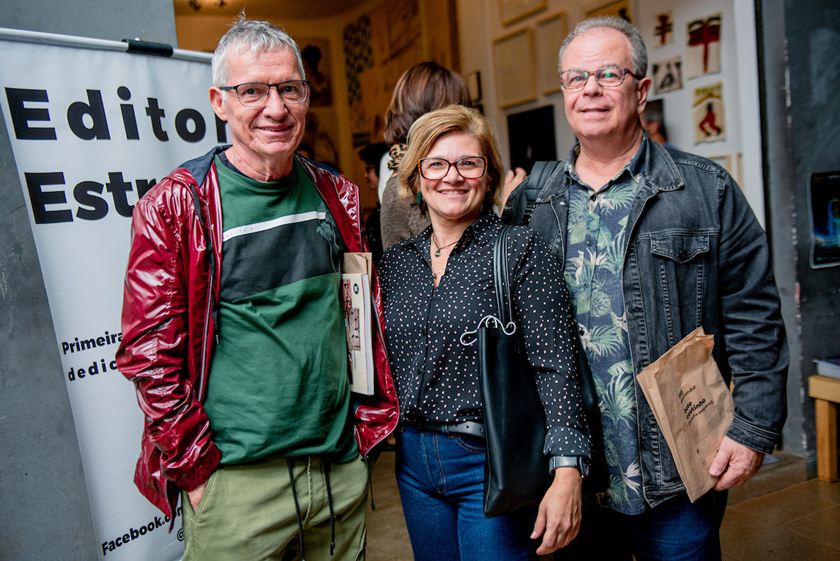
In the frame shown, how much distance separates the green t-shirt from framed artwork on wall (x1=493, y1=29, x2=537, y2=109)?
3.38 metres

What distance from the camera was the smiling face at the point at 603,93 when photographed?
1737 mm

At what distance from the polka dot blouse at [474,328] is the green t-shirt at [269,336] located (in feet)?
0.71

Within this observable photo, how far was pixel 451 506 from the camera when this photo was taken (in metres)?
1.76

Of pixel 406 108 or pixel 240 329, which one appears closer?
pixel 240 329

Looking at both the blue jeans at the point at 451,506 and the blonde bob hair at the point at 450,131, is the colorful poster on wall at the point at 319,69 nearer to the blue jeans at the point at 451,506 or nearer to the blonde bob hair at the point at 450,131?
the blonde bob hair at the point at 450,131

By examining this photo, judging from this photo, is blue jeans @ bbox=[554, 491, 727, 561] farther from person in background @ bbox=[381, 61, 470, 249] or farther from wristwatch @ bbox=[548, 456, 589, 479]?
person in background @ bbox=[381, 61, 470, 249]

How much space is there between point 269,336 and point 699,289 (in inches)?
41.4

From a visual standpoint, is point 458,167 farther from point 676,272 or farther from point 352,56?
point 352,56

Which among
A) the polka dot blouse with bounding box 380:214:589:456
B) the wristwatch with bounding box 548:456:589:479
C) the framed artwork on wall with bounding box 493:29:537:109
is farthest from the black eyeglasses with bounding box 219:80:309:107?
the framed artwork on wall with bounding box 493:29:537:109

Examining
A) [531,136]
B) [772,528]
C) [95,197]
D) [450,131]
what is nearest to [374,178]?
[531,136]

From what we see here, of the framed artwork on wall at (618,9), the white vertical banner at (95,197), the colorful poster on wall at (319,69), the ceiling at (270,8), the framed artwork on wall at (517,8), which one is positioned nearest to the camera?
the white vertical banner at (95,197)

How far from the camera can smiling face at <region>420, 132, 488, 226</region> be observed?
1762mm

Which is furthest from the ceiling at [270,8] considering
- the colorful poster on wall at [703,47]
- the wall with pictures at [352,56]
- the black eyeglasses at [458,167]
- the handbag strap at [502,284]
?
the handbag strap at [502,284]

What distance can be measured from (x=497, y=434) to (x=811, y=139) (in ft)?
9.02
